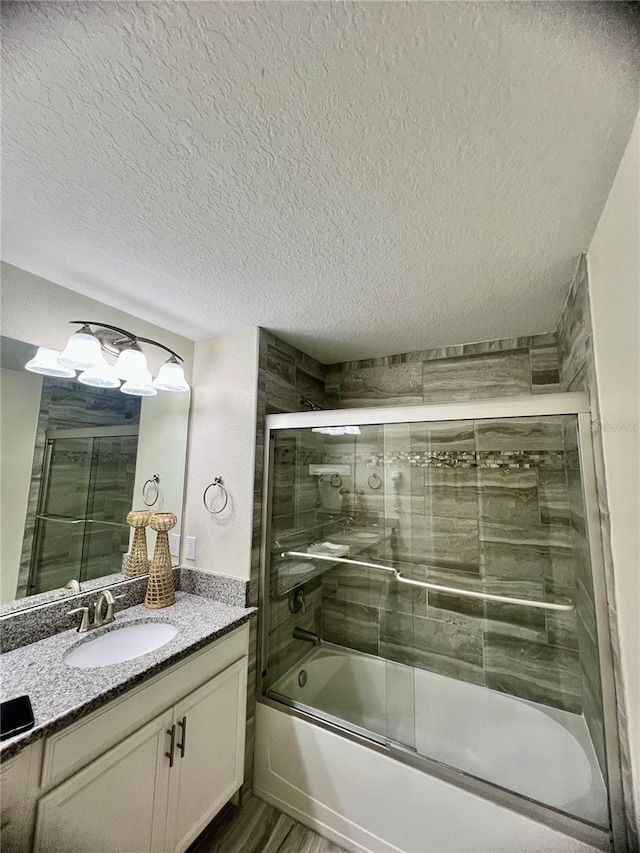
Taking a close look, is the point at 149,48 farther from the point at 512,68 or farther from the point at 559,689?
the point at 559,689

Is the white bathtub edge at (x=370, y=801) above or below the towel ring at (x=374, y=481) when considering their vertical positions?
below

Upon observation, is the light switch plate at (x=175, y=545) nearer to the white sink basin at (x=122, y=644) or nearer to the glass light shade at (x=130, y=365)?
the white sink basin at (x=122, y=644)

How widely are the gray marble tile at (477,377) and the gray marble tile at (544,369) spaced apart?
3cm

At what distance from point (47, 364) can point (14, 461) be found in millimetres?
441

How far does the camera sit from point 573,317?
4.73 ft

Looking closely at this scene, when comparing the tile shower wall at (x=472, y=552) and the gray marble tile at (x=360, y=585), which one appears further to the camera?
the gray marble tile at (x=360, y=585)

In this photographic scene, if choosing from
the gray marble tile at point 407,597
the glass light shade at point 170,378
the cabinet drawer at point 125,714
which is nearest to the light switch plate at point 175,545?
the cabinet drawer at point 125,714

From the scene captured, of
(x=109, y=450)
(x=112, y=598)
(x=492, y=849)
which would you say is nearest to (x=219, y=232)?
(x=109, y=450)

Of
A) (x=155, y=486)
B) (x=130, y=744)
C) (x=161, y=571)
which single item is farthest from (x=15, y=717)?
(x=155, y=486)

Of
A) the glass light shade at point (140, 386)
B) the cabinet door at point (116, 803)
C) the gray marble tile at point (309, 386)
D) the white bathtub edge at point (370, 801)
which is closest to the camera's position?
the cabinet door at point (116, 803)

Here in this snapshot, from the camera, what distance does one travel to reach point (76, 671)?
1.15 m

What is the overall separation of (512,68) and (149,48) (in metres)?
0.73

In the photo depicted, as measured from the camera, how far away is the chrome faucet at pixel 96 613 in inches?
55.4

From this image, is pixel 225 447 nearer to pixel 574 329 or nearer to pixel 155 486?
pixel 155 486
